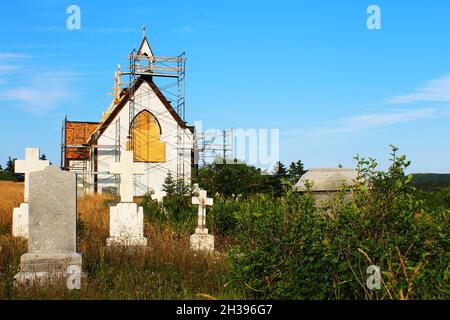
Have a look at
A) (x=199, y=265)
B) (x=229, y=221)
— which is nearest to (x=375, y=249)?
(x=199, y=265)

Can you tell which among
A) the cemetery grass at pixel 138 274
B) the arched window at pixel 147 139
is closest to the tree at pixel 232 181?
the cemetery grass at pixel 138 274

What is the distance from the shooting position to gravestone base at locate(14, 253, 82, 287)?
6.73 meters

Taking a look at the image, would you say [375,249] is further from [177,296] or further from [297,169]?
[297,169]

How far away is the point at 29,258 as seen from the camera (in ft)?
23.1

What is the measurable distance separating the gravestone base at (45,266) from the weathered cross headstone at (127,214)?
2830mm

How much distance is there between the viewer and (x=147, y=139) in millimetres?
32875

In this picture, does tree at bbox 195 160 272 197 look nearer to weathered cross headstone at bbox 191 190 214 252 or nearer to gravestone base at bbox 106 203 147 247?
weathered cross headstone at bbox 191 190 214 252

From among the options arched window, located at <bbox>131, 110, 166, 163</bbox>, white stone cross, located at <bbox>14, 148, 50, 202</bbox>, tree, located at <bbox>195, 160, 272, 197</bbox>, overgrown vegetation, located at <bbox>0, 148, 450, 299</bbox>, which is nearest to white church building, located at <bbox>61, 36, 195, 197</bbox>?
arched window, located at <bbox>131, 110, 166, 163</bbox>

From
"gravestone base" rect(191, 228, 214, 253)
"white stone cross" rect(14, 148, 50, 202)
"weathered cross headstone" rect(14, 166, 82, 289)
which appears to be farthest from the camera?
"white stone cross" rect(14, 148, 50, 202)

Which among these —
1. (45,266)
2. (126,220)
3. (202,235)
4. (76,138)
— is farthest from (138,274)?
(76,138)

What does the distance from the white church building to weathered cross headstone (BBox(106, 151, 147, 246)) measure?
62.8 feet

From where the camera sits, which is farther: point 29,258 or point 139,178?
point 139,178

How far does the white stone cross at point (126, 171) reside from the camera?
1155 centimetres
